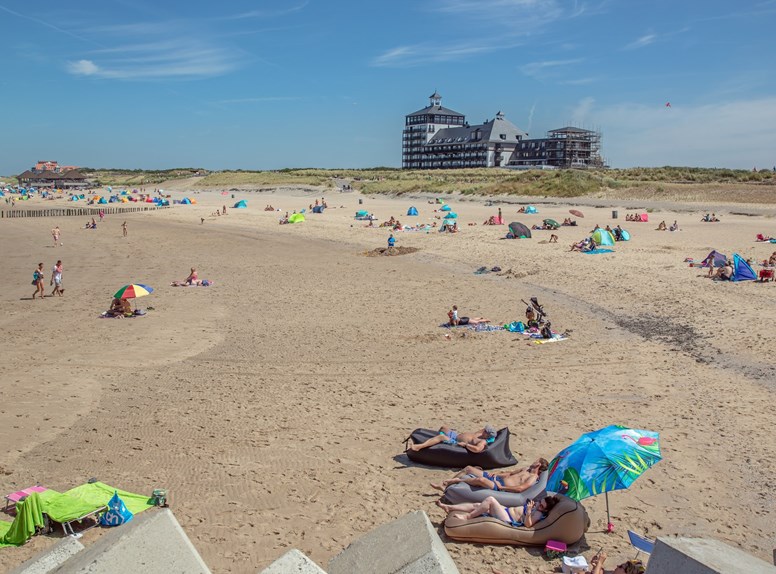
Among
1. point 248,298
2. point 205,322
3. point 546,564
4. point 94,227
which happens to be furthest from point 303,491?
point 94,227

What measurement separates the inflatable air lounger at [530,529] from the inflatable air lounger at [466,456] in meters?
1.42

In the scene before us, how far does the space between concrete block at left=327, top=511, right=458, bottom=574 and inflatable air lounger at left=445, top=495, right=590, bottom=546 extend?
1.42m

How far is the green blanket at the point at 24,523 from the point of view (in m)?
6.80

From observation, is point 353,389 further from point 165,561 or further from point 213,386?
point 165,561

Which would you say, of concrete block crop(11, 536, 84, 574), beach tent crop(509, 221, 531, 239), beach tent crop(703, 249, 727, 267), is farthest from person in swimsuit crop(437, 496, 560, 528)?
beach tent crop(509, 221, 531, 239)

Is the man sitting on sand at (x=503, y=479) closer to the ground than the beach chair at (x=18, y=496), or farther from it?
farther from it

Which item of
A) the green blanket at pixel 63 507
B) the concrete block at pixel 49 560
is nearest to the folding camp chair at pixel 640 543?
the concrete block at pixel 49 560

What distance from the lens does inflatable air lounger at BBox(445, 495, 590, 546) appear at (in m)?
6.62

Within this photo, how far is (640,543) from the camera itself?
254 inches

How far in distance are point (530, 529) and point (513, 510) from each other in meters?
0.32

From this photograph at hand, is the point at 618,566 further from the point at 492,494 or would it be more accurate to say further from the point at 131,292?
the point at 131,292

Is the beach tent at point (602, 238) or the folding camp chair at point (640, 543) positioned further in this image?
the beach tent at point (602, 238)

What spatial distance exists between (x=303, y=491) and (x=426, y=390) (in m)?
4.12

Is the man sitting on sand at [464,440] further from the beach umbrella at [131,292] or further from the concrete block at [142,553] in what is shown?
the beach umbrella at [131,292]
